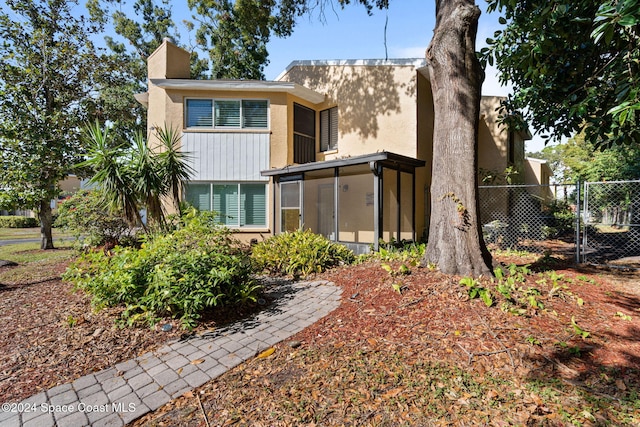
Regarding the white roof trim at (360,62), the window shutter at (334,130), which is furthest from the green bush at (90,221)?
the white roof trim at (360,62)

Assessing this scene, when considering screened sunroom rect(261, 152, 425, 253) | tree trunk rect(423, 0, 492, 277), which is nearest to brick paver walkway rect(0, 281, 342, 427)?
tree trunk rect(423, 0, 492, 277)

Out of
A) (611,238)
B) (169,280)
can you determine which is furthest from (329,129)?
(611,238)

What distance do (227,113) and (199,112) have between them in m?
0.98

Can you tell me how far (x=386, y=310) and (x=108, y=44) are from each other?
75.6ft

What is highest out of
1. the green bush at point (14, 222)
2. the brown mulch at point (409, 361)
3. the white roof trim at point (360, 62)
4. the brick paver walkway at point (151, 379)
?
the white roof trim at point (360, 62)

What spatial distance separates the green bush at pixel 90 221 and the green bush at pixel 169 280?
4239 mm

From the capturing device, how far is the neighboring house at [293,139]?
9.88m

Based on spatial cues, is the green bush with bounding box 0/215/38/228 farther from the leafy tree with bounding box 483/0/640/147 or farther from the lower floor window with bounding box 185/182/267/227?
the leafy tree with bounding box 483/0/640/147

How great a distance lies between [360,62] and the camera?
1055 centimetres

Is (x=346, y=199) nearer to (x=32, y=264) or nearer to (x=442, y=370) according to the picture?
(x=442, y=370)

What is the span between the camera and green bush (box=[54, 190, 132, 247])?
8164mm

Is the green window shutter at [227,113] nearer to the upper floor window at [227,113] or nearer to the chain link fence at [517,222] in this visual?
the upper floor window at [227,113]

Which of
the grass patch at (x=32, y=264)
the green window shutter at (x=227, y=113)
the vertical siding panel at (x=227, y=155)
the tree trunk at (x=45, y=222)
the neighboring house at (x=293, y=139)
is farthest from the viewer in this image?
the tree trunk at (x=45, y=222)

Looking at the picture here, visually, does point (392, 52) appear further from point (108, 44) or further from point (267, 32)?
point (108, 44)
